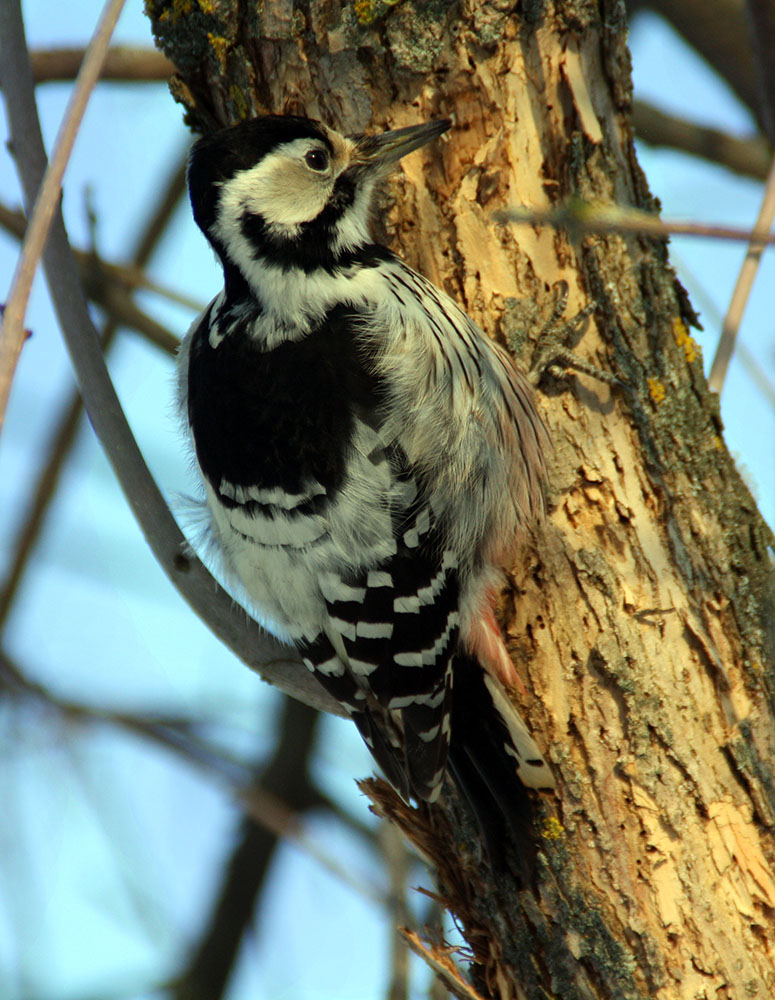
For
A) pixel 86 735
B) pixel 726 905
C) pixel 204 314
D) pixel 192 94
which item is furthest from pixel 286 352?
pixel 86 735

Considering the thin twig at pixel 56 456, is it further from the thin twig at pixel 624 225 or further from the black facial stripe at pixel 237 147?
the thin twig at pixel 624 225

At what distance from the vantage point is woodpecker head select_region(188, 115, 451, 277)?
255 cm

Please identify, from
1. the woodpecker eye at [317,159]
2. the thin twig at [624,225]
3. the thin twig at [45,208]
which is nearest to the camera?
the thin twig at [624,225]

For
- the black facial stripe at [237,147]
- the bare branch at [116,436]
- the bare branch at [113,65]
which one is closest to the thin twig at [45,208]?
the bare branch at [116,436]

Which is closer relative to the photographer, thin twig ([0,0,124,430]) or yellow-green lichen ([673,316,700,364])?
thin twig ([0,0,124,430])

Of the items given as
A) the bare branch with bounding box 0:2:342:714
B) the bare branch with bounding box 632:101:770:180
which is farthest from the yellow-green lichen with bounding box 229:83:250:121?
the bare branch with bounding box 632:101:770:180

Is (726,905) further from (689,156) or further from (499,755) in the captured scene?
(689,156)

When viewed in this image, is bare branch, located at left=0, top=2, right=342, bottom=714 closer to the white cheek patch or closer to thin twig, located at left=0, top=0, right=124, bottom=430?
the white cheek patch

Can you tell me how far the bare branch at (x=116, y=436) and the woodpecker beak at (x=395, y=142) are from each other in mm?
756

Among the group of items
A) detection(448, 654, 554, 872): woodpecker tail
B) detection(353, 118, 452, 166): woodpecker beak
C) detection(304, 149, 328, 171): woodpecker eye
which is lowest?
detection(448, 654, 554, 872): woodpecker tail

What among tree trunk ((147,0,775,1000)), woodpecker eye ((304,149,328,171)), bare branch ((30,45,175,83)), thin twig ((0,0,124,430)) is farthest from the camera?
bare branch ((30,45,175,83))

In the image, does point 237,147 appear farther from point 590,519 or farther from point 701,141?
point 701,141

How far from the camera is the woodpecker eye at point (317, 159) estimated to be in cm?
260

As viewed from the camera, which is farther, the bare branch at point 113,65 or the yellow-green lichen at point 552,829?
the bare branch at point 113,65
